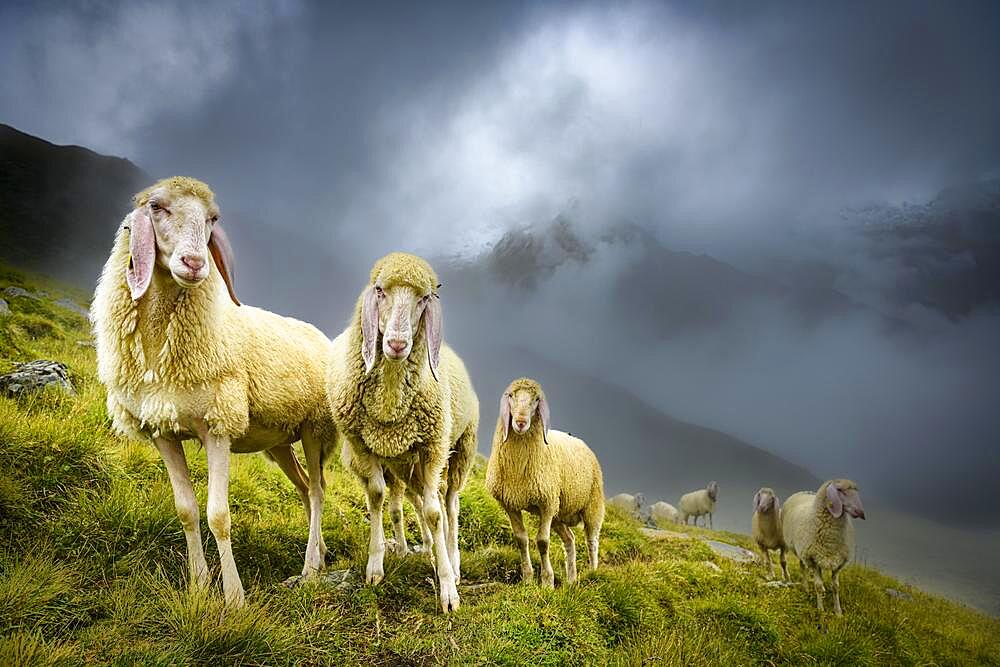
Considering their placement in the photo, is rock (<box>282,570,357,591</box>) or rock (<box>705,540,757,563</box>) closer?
rock (<box>282,570,357,591</box>)

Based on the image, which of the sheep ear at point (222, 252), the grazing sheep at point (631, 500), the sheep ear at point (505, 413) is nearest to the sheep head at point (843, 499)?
the sheep ear at point (505, 413)

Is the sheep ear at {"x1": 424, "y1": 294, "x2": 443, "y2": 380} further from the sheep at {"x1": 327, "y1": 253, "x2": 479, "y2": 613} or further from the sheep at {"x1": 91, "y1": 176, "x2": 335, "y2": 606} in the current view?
the sheep at {"x1": 91, "y1": 176, "x2": 335, "y2": 606}

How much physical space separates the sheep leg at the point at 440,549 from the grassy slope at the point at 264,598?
157 millimetres

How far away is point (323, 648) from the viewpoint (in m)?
3.36

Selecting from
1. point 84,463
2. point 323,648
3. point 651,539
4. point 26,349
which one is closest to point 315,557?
point 323,648

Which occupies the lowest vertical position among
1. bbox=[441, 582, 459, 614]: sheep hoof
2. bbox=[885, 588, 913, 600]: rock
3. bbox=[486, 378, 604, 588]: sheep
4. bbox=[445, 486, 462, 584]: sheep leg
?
bbox=[885, 588, 913, 600]: rock

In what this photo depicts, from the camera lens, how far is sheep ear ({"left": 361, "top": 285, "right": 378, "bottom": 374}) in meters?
4.23

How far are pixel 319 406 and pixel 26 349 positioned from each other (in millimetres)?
6883

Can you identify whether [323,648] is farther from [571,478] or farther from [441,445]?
[571,478]

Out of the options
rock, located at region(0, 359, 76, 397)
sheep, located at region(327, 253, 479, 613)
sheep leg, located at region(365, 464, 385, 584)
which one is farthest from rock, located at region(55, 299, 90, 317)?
sheep leg, located at region(365, 464, 385, 584)

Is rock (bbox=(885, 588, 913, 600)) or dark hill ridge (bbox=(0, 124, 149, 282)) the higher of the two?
dark hill ridge (bbox=(0, 124, 149, 282))

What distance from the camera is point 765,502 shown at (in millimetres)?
11953

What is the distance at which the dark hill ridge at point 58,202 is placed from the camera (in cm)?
3716

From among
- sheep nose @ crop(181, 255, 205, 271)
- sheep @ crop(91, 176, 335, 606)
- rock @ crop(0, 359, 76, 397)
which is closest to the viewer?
sheep nose @ crop(181, 255, 205, 271)
